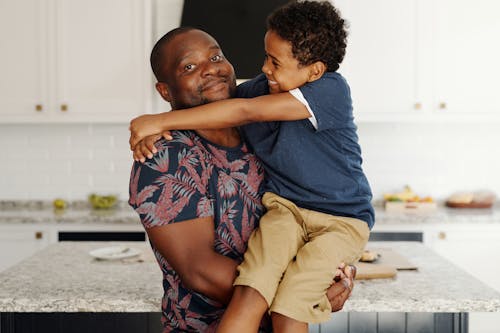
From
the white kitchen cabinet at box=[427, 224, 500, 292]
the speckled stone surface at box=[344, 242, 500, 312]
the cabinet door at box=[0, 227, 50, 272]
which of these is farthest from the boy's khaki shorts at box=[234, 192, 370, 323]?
the cabinet door at box=[0, 227, 50, 272]

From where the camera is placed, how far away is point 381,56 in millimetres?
4164

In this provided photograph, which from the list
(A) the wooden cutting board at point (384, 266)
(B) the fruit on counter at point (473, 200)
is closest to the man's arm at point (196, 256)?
(A) the wooden cutting board at point (384, 266)

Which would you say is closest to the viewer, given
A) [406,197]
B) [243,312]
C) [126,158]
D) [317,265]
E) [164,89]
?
[243,312]

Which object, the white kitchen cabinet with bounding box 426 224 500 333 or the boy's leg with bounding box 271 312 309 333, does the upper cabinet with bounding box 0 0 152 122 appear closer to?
the white kitchen cabinet with bounding box 426 224 500 333

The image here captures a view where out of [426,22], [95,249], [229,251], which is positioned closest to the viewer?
[229,251]

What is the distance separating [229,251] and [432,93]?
2787 mm

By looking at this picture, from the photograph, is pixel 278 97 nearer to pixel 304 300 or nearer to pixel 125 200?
pixel 304 300

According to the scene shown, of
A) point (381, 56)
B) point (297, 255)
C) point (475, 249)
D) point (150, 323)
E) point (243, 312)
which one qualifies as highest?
point (381, 56)

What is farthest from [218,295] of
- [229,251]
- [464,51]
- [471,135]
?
[471,135]

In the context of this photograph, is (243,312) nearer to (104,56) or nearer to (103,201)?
(104,56)

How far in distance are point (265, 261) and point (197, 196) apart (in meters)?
0.23

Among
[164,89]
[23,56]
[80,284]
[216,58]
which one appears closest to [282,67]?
[216,58]

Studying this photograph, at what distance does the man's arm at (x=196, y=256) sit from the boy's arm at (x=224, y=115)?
24 cm

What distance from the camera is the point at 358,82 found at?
13.7ft
